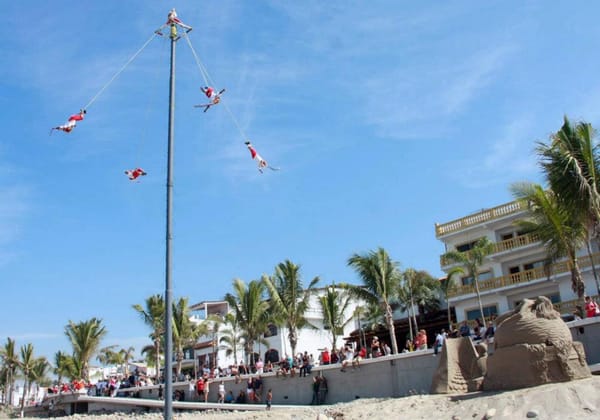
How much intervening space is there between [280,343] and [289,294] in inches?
570

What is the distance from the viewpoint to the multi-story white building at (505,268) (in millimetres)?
36781

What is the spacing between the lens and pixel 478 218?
138ft

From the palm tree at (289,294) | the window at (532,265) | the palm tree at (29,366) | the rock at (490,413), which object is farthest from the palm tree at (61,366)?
the rock at (490,413)

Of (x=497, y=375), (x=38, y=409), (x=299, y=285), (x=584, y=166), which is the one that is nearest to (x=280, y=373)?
(x=299, y=285)

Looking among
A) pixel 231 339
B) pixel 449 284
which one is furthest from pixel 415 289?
pixel 231 339

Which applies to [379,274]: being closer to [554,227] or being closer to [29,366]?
[554,227]

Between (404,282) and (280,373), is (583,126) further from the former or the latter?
(404,282)

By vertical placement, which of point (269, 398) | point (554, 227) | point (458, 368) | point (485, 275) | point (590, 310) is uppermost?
point (485, 275)

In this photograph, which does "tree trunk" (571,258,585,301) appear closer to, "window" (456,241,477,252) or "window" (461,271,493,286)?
Result: "window" (461,271,493,286)

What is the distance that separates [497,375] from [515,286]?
23.4 meters

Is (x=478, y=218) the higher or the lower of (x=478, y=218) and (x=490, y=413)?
the higher

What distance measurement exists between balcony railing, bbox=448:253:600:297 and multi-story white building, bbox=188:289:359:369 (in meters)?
10.3

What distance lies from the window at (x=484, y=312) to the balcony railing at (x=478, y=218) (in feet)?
19.2

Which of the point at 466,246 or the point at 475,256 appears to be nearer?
the point at 475,256
